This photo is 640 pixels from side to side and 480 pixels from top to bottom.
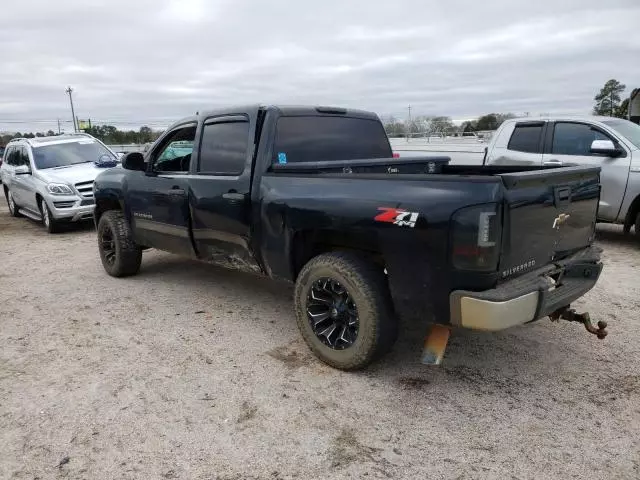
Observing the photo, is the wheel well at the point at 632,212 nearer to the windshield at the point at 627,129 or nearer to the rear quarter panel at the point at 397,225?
the windshield at the point at 627,129

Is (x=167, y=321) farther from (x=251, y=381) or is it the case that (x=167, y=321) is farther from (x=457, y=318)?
(x=457, y=318)

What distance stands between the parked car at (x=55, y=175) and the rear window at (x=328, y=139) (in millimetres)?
6800

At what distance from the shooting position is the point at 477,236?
9.66ft

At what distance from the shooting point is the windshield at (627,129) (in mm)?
7346

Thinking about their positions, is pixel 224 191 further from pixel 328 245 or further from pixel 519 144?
pixel 519 144

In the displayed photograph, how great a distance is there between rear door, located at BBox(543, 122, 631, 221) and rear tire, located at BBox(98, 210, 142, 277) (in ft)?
17.4

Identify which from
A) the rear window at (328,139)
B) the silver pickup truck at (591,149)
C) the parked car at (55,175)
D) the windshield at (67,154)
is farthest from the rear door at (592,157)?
the windshield at (67,154)

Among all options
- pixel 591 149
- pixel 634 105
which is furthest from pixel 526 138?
pixel 634 105

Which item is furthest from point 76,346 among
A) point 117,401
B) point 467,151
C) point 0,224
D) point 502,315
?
point 0,224

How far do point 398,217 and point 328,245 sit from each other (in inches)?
33.2

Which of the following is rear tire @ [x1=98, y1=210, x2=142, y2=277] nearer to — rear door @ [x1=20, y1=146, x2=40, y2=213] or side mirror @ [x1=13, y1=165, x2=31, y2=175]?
rear door @ [x1=20, y1=146, x2=40, y2=213]

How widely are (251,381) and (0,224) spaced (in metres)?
10.7

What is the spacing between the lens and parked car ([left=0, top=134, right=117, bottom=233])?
9984 mm

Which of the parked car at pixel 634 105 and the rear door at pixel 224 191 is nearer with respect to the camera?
the rear door at pixel 224 191
